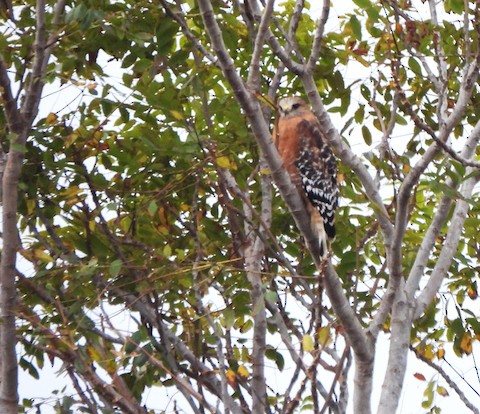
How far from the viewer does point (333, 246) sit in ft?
18.3

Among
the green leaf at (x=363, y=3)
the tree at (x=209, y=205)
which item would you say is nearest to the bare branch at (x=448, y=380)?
the tree at (x=209, y=205)

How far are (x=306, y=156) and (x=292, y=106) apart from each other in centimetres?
36

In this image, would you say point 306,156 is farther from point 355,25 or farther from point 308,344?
point 308,344

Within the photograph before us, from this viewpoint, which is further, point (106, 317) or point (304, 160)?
point (304, 160)

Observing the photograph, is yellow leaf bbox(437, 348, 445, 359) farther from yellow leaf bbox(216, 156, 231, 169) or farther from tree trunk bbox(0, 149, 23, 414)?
tree trunk bbox(0, 149, 23, 414)

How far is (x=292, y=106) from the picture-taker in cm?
684

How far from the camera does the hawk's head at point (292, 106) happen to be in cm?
661

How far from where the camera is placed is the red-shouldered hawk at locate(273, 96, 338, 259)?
20.1ft

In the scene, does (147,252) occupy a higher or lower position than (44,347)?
higher

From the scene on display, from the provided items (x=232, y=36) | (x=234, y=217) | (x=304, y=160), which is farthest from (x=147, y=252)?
(x=304, y=160)

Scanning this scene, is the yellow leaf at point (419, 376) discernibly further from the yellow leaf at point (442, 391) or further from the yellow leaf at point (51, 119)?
the yellow leaf at point (51, 119)

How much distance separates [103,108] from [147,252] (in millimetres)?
727

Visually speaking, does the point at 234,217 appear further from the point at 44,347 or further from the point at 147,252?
the point at 44,347

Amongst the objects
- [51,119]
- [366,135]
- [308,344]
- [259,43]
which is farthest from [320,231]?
[308,344]
